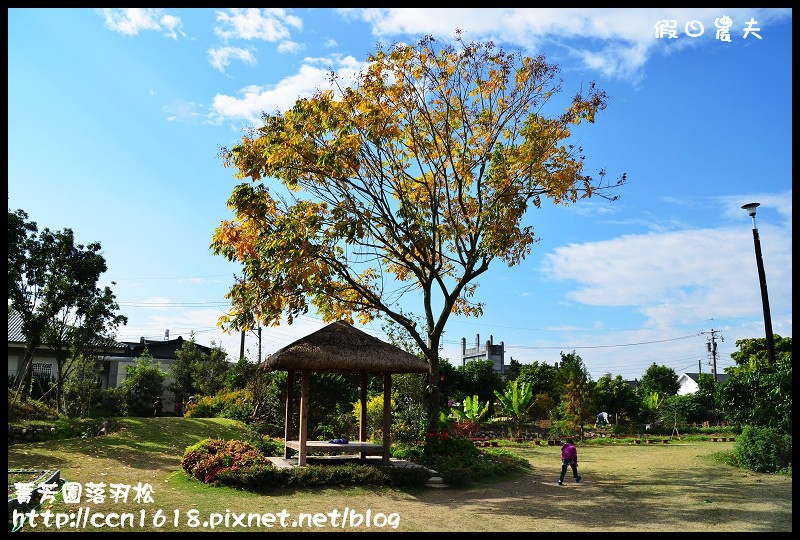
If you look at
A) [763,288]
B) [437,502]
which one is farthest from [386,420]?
[763,288]

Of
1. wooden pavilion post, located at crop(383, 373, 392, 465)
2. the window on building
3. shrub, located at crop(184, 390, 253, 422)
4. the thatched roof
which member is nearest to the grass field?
wooden pavilion post, located at crop(383, 373, 392, 465)

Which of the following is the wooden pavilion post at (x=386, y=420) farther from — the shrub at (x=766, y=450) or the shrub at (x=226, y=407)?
the shrub at (x=226, y=407)

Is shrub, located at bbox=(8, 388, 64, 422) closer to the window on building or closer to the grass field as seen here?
the grass field

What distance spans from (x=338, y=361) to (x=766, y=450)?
38.9ft

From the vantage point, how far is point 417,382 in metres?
21.8

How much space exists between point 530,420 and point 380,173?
913 inches

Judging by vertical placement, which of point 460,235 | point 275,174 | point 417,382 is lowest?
point 417,382

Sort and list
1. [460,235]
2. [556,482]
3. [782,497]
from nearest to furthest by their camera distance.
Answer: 1. [782,497]
2. [556,482]
3. [460,235]

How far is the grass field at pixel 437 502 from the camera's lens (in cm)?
1005

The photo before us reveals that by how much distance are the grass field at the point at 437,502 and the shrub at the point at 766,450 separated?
1.62 feet

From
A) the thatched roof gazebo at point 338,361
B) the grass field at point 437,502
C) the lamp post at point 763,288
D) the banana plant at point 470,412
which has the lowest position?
the grass field at point 437,502

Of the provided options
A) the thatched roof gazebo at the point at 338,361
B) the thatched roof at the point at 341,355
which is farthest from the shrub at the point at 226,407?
the thatched roof at the point at 341,355
